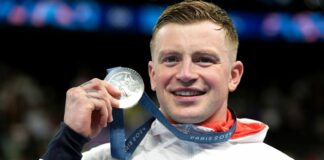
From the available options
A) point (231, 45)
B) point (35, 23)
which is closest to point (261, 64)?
point (35, 23)

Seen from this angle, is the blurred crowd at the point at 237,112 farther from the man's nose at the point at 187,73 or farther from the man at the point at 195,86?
the man's nose at the point at 187,73

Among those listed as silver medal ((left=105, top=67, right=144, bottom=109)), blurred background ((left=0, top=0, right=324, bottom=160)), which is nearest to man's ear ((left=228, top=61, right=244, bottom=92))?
silver medal ((left=105, top=67, right=144, bottom=109))

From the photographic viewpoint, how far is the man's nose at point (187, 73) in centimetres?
244

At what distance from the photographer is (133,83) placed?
7.82ft

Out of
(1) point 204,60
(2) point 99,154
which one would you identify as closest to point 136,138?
(2) point 99,154

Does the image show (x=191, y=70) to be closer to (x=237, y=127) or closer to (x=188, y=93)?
(x=188, y=93)

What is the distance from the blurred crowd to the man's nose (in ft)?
13.7

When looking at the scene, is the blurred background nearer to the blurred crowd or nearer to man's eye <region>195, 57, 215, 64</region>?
the blurred crowd

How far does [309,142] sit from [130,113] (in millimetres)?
2523

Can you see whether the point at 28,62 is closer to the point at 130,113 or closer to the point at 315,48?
the point at 130,113

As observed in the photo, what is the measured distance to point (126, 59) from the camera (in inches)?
426

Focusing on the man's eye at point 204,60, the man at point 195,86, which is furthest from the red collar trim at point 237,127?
the man's eye at point 204,60

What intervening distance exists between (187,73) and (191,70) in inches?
1.0

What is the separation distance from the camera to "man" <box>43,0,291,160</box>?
8.15 feet
